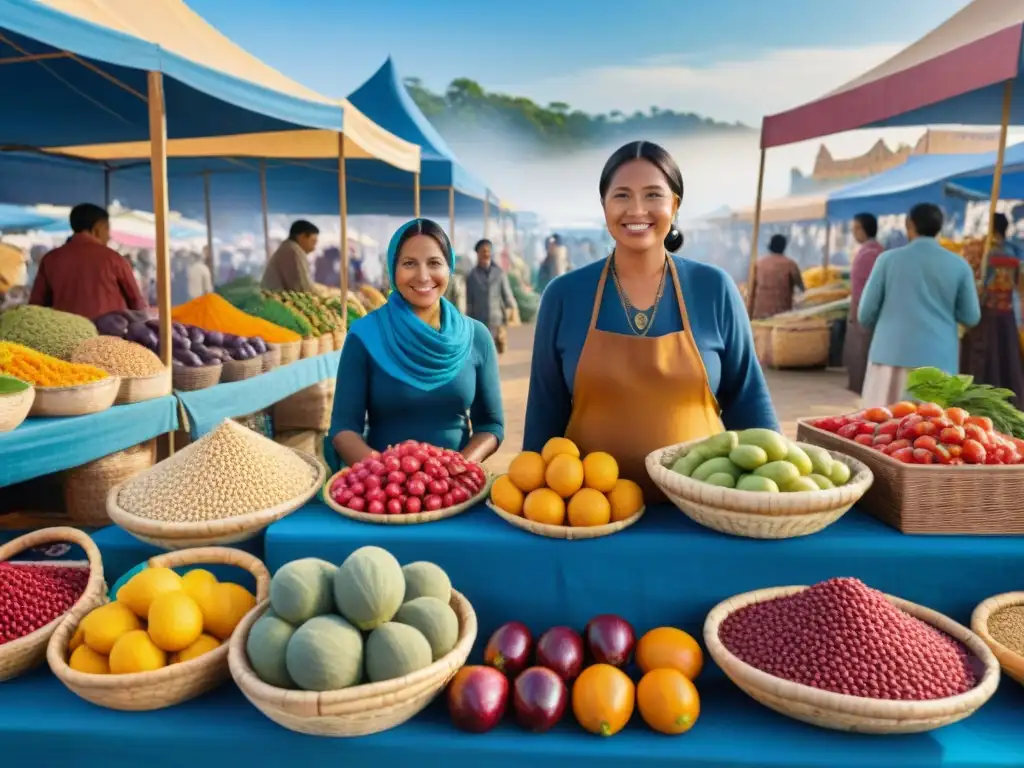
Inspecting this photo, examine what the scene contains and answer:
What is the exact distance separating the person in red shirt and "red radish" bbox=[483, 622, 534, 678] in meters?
4.24

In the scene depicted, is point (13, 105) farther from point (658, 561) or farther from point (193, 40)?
point (658, 561)

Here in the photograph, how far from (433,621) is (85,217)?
4756 millimetres

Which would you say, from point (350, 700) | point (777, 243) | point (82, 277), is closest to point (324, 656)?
point (350, 700)

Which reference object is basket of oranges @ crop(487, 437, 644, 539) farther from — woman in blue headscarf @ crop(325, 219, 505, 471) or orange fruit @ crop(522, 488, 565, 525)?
woman in blue headscarf @ crop(325, 219, 505, 471)

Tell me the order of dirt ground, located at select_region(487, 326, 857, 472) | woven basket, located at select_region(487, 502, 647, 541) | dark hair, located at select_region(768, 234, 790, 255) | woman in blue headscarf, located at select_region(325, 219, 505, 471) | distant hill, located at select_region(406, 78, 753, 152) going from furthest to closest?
1. distant hill, located at select_region(406, 78, 753, 152)
2. dark hair, located at select_region(768, 234, 790, 255)
3. dirt ground, located at select_region(487, 326, 857, 472)
4. woman in blue headscarf, located at select_region(325, 219, 505, 471)
5. woven basket, located at select_region(487, 502, 647, 541)

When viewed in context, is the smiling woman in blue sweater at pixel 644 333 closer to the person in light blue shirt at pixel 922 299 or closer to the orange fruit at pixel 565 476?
the orange fruit at pixel 565 476

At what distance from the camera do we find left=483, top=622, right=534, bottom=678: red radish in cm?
152

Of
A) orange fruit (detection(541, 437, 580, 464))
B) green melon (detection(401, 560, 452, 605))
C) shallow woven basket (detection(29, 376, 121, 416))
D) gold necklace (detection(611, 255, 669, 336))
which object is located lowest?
green melon (detection(401, 560, 452, 605))

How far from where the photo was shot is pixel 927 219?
4770mm

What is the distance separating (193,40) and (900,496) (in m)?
4.26

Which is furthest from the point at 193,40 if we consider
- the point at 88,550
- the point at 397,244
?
the point at 88,550

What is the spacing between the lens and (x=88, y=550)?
70.9 inches

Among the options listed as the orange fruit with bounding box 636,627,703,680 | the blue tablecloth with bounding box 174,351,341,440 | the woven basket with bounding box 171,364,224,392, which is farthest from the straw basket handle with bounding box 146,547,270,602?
the woven basket with bounding box 171,364,224,392

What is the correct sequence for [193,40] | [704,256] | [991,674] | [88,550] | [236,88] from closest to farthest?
[991,674] < [88,550] < [236,88] < [193,40] < [704,256]
